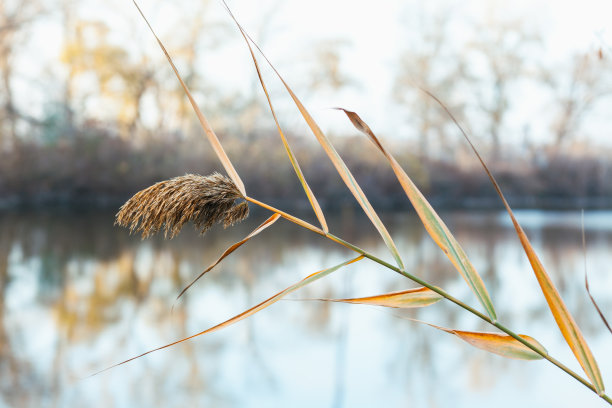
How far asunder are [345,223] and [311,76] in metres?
8.42

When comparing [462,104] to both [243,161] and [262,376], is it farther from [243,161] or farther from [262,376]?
[262,376]

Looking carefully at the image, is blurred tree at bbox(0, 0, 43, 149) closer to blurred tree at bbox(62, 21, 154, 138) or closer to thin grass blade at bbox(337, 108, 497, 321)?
blurred tree at bbox(62, 21, 154, 138)

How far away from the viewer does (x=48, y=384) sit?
3768 mm

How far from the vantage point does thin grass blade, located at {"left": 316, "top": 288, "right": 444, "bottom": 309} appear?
A: 0.55 metres

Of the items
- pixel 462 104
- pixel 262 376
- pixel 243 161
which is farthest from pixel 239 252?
pixel 462 104

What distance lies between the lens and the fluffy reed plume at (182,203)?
0.54 metres

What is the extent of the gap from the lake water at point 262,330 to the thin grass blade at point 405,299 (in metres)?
2.03

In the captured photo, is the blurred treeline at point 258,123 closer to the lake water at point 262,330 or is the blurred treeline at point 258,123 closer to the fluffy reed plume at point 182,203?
the lake water at point 262,330

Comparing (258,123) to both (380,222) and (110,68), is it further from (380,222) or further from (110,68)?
(380,222)

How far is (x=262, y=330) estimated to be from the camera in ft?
17.9

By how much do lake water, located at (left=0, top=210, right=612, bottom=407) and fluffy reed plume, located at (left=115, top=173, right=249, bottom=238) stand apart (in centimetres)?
204

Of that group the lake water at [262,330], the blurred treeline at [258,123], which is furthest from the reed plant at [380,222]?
the blurred treeline at [258,123]

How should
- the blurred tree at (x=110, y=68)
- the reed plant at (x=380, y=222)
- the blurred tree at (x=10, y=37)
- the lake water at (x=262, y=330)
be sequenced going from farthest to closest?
1. the blurred tree at (x=110, y=68)
2. the blurred tree at (x=10, y=37)
3. the lake water at (x=262, y=330)
4. the reed plant at (x=380, y=222)

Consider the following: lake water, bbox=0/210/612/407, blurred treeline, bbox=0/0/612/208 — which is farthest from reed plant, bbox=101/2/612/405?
blurred treeline, bbox=0/0/612/208
